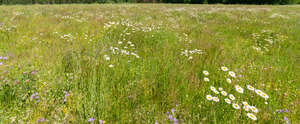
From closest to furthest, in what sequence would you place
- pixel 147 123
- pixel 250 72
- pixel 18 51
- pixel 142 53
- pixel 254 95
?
pixel 147 123 → pixel 254 95 → pixel 250 72 → pixel 18 51 → pixel 142 53

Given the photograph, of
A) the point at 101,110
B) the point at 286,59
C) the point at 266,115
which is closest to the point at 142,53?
the point at 101,110

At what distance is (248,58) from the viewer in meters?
3.59

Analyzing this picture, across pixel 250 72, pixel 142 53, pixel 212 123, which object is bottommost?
pixel 212 123

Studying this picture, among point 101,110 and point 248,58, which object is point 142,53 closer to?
point 101,110

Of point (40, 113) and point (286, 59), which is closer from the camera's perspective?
point (40, 113)

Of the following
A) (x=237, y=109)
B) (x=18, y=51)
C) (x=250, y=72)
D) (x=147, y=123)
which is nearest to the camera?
(x=147, y=123)

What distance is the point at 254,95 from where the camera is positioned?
1913mm

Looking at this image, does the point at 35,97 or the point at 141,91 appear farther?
the point at 141,91

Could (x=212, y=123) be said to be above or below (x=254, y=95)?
below

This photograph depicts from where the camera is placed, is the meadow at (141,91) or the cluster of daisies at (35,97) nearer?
the meadow at (141,91)

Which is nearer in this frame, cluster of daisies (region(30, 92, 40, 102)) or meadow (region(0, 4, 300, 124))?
meadow (region(0, 4, 300, 124))

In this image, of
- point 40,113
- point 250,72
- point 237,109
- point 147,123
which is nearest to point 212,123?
point 237,109

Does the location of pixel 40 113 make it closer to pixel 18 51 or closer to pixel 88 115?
pixel 88 115

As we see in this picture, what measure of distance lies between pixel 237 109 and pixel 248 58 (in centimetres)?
253
